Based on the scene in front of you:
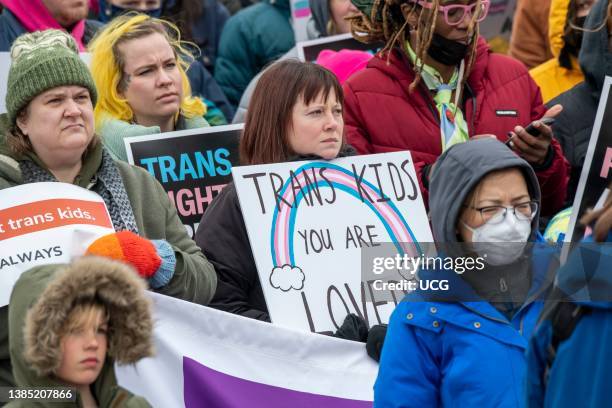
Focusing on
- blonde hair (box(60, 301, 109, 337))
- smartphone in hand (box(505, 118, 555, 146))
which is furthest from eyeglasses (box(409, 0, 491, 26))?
blonde hair (box(60, 301, 109, 337))

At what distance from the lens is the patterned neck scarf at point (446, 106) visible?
20.3ft

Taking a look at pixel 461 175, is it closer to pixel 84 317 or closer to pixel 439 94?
pixel 84 317

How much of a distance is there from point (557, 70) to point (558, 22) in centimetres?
30

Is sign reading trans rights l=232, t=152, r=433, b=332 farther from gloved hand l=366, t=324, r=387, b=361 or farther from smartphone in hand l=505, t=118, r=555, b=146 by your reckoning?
smartphone in hand l=505, t=118, r=555, b=146

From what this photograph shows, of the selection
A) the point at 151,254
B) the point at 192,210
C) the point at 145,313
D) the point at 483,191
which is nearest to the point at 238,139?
the point at 192,210

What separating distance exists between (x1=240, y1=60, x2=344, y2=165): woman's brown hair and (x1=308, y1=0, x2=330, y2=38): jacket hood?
2876mm

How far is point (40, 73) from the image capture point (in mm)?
5062

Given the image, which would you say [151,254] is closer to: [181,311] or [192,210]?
[181,311]

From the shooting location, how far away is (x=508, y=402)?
416 cm

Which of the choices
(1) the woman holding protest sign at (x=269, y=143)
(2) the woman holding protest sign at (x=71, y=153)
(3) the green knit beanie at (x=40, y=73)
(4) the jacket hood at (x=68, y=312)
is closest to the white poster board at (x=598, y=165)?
(1) the woman holding protest sign at (x=269, y=143)

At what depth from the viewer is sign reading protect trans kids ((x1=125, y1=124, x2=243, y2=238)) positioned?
20.7 ft

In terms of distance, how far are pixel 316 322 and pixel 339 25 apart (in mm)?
3700

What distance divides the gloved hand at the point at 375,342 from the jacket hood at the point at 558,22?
3.16 meters

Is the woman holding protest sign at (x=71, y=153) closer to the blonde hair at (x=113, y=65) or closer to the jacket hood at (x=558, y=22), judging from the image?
the blonde hair at (x=113, y=65)
